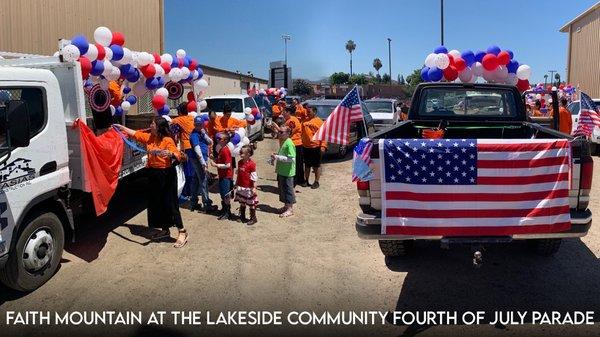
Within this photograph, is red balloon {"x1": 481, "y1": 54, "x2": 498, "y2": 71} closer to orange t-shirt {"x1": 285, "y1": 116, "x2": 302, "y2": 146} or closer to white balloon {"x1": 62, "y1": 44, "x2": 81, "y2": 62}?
orange t-shirt {"x1": 285, "y1": 116, "x2": 302, "y2": 146}

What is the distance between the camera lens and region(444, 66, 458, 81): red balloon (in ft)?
25.0

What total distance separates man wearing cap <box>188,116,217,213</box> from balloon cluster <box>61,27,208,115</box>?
0.95m

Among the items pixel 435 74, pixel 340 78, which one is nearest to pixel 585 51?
pixel 435 74

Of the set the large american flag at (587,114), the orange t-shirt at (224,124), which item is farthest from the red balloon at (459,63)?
the orange t-shirt at (224,124)

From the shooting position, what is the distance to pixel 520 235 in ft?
13.6

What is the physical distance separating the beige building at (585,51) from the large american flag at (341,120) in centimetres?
2618

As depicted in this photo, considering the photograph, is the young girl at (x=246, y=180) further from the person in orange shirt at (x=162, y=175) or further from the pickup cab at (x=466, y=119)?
the pickup cab at (x=466, y=119)

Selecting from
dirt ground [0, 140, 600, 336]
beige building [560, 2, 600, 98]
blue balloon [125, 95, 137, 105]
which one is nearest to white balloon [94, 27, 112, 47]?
blue balloon [125, 95, 137, 105]

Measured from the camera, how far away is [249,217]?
7.83 metres

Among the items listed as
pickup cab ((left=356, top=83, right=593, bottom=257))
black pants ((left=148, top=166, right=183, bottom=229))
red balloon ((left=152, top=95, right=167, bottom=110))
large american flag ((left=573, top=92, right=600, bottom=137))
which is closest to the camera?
pickup cab ((left=356, top=83, right=593, bottom=257))

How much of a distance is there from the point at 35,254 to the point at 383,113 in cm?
1314

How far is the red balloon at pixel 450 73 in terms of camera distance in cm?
763

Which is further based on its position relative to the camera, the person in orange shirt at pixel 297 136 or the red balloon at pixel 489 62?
the person in orange shirt at pixel 297 136

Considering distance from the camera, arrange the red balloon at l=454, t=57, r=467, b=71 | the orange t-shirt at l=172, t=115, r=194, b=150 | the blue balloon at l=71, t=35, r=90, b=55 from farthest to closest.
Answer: the orange t-shirt at l=172, t=115, r=194, b=150 → the red balloon at l=454, t=57, r=467, b=71 → the blue balloon at l=71, t=35, r=90, b=55
